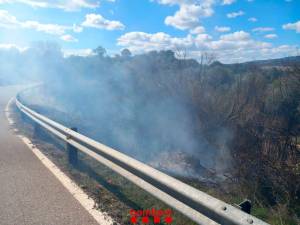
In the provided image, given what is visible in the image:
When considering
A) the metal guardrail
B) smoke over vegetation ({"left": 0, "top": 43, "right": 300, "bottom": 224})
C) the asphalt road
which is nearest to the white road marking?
the asphalt road

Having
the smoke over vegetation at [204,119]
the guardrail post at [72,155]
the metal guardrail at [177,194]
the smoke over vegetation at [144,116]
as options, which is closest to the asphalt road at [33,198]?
the guardrail post at [72,155]

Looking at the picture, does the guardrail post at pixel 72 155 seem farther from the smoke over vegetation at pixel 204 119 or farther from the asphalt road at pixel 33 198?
the smoke over vegetation at pixel 204 119

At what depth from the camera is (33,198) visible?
447cm

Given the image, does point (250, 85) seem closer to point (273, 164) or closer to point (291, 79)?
point (291, 79)

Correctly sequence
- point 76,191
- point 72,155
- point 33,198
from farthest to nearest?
point 72,155 < point 76,191 < point 33,198

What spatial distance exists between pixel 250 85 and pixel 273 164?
986 centimetres

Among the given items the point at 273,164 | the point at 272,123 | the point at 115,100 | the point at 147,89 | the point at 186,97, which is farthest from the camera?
the point at 115,100

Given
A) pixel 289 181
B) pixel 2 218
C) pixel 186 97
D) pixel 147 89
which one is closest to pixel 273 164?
pixel 289 181

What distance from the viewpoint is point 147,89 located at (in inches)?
964

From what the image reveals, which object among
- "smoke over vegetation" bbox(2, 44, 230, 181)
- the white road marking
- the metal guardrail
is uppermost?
the metal guardrail

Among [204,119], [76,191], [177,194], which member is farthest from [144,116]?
[177,194]

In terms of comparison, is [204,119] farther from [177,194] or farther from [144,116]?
[177,194]

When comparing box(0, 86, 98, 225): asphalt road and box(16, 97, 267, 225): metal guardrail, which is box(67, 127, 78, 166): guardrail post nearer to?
box(0, 86, 98, 225): asphalt road

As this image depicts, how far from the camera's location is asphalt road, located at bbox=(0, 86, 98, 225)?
382cm
